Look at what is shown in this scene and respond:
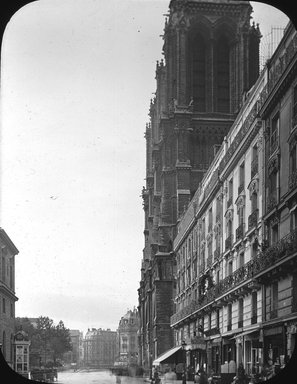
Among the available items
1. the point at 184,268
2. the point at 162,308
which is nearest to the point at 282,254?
the point at 184,268

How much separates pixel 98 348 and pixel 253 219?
6261 mm

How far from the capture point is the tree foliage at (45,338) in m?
18.6

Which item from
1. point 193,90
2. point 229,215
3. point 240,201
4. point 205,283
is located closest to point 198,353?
point 205,283

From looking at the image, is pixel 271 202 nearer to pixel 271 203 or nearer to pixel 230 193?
pixel 271 203

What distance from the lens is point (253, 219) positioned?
2056cm

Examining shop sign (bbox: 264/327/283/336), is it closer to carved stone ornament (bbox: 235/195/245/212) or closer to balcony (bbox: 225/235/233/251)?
carved stone ornament (bbox: 235/195/245/212)

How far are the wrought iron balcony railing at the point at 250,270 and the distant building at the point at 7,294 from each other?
19.9 ft

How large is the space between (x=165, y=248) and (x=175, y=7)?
43.3m

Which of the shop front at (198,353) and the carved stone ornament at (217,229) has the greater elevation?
the carved stone ornament at (217,229)

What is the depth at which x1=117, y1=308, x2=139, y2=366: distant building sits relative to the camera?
88.8ft

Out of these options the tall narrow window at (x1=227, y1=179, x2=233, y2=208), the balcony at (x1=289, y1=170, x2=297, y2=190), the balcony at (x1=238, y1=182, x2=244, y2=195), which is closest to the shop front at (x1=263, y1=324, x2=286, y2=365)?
the balcony at (x1=289, y1=170, x2=297, y2=190)

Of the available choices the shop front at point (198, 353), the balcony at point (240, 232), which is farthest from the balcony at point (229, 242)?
the shop front at point (198, 353)

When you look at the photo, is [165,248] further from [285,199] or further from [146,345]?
[285,199]

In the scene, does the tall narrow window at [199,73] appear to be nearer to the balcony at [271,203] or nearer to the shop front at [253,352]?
the shop front at [253,352]
